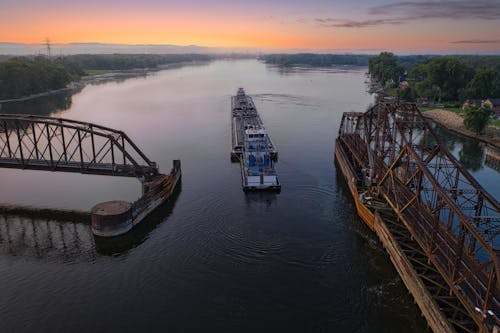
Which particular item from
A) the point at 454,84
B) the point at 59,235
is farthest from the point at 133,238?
the point at 454,84

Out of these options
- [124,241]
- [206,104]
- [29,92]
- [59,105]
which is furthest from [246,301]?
[29,92]

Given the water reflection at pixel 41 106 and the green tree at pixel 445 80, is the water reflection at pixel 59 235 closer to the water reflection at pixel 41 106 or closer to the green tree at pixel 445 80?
the water reflection at pixel 41 106

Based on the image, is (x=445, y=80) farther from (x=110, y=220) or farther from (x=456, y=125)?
(x=110, y=220)

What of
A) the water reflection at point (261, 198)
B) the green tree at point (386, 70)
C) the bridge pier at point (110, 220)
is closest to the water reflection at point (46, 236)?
the bridge pier at point (110, 220)

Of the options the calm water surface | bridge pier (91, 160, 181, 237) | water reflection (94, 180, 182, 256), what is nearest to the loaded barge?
the calm water surface

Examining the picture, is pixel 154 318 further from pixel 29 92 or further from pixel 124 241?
pixel 29 92

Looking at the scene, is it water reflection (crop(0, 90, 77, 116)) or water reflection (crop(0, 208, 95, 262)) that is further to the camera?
water reflection (crop(0, 90, 77, 116))

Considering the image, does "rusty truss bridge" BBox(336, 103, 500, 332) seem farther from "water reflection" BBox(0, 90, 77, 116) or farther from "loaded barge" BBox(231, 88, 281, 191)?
"water reflection" BBox(0, 90, 77, 116)
